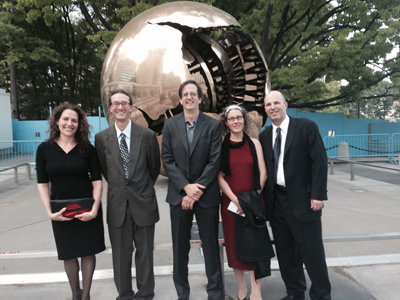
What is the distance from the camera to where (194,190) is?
7.99ft

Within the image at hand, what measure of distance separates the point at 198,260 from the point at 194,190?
1.51 metres

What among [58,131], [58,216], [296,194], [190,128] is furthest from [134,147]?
[296,194]

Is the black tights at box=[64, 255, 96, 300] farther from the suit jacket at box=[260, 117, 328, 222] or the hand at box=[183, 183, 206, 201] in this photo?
the suit jacket at box=[260, 117, 328, 222]

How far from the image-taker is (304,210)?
2457 mm

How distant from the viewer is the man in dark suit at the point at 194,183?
98.8 inches

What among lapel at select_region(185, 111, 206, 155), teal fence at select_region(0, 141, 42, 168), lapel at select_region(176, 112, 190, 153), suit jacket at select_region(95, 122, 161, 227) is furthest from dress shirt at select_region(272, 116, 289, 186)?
teal fence at select_region(0, 141, 42, 168)

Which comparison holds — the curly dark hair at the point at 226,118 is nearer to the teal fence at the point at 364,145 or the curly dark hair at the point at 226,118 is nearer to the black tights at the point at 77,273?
the black tights at the point at 77,273

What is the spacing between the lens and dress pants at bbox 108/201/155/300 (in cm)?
255

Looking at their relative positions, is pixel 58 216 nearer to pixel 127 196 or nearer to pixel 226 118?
pixel 127 196

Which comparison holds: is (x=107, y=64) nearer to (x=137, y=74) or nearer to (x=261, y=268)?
(x=137, y=74)

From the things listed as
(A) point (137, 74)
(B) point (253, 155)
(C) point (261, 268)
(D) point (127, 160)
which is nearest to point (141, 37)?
(A) point (137, 74)

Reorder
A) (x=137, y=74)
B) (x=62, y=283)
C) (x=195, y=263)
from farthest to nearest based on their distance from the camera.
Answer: (x=137, y=74) < (x=195, y=263) < (x=62, y=283)

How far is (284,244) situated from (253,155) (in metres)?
0.85

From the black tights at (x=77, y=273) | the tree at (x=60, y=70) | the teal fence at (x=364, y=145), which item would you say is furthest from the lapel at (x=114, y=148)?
the tree at (x=60, y=70)
